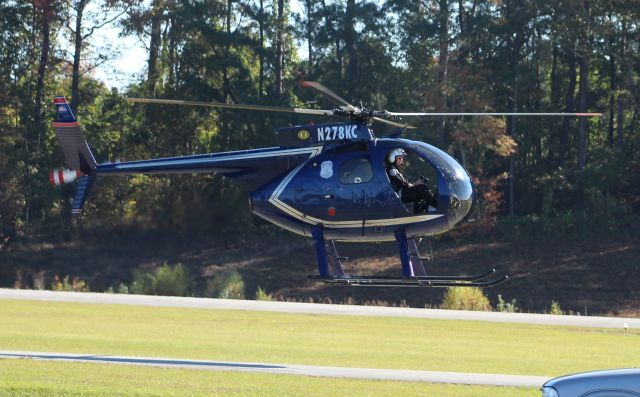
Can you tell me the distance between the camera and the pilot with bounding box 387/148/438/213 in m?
18.4

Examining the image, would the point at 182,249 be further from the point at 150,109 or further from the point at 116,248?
the point at 150,109

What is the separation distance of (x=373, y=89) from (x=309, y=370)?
37589 mm

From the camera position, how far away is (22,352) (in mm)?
23094

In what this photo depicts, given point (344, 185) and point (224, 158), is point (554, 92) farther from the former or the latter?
point (344, 185)

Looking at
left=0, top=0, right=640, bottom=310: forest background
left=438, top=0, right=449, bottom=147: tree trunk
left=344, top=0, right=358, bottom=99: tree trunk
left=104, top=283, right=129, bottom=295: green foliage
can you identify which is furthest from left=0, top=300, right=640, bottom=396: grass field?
left=344, top=0, right=358, bottom=99: tree trunk

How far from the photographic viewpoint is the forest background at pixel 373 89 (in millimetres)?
52969

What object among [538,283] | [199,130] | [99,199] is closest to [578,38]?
[538,283]

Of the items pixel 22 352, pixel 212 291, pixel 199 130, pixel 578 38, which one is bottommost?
pixel 212 291

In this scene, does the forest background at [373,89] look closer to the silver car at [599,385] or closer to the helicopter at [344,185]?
the helicopter at [344,185]

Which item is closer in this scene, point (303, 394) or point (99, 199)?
point (303, 394)

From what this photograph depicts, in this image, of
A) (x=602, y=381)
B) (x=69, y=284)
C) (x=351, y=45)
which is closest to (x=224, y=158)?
(x=602, y=381)

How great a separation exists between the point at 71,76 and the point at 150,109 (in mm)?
9835

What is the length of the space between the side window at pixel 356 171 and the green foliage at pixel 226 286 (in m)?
27.2

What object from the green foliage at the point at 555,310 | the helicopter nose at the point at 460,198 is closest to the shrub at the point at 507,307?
the green foliage at the point at 555,310
